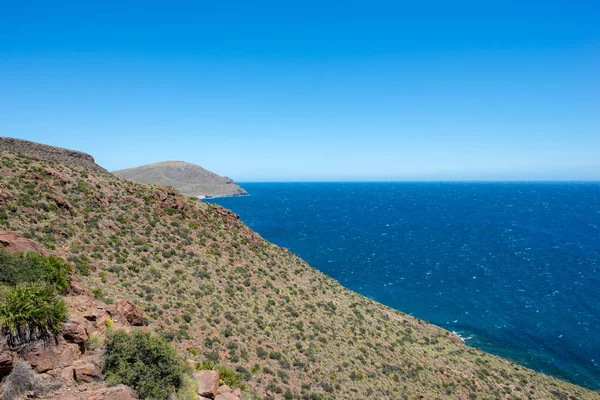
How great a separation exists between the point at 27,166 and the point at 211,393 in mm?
36198

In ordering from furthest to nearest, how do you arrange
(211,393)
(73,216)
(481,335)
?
(481,335), (73,216), (211,393)

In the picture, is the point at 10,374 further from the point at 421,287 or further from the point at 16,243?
the point at 421,287

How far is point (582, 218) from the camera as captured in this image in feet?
547

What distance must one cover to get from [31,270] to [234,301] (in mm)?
18075

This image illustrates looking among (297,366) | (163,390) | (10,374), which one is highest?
(10,374)

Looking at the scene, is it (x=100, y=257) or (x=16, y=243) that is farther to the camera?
(x=100, y=257)

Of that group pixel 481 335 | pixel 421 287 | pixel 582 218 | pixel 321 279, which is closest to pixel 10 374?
pixel 321 279

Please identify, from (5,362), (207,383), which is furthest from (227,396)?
(5,362)

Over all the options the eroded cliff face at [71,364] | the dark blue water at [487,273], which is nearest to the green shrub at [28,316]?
the eroded cliff face at [71,364]

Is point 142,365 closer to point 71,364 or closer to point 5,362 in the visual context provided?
point 71,364

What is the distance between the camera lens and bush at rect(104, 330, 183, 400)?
44.0ft

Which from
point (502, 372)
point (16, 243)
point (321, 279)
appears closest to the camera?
point (16, 243)

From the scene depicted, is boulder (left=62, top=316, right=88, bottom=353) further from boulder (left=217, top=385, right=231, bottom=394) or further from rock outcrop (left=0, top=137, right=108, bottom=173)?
rock outcrop (left=0, top=137, right=108, bottom=173)

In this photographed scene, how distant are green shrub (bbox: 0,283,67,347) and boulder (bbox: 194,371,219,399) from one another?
677 cm
